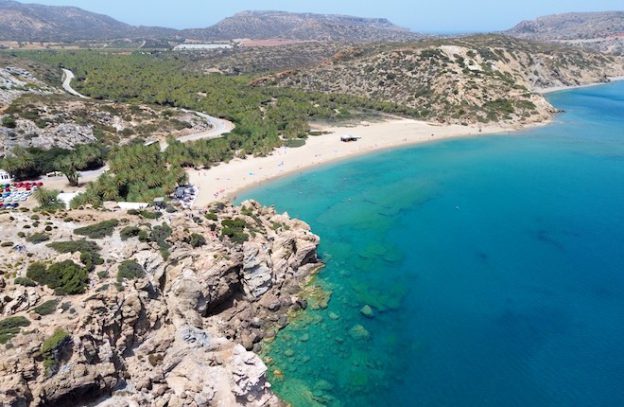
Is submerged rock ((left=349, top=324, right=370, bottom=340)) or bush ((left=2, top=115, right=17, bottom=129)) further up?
bush ((left=2, top=115, right=17, bottom=129))

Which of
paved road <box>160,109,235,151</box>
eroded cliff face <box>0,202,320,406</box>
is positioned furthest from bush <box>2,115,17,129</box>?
eroded cliff face <box>0,202,320,406</box>

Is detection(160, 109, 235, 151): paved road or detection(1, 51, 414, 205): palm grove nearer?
detection(1, 51, 414, 205): palm grove

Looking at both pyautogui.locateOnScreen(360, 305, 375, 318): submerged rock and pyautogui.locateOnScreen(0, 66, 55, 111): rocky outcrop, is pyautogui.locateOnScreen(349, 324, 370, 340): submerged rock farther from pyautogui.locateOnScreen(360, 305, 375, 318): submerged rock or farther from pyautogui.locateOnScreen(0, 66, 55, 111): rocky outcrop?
pyautogui.locateOnScreen(0, 66, 55, 111): rocky outcrop

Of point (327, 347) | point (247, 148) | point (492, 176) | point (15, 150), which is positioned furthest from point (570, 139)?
point (15, 150)

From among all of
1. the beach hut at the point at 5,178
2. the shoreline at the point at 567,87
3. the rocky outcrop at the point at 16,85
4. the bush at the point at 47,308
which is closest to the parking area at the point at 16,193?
the beach hut at the point at 5,178

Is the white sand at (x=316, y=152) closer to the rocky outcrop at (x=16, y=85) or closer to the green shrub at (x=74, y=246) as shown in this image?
the green shrub at (x=74, y=246)

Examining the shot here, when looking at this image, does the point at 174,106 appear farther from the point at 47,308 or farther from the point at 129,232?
the point at 47,308

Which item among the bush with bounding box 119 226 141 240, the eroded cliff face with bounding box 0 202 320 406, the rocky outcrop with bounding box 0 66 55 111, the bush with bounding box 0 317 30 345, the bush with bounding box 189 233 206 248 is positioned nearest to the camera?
the bush with bounding box 0 317 30 345

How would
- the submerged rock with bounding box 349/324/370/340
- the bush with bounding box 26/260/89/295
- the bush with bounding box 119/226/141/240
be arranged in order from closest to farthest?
the bush with bounding box 26/260/89/295, the submerged rock with bounding box 349/324/370/340, the bush with bounding box 119/226/141/240
